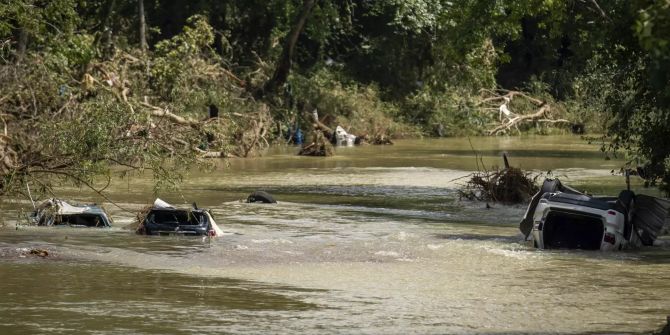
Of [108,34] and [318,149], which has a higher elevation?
[108,34]

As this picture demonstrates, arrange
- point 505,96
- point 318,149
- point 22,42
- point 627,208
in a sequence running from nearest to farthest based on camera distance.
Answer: point 627,208
point 22,42
point 318,149
point 505,96

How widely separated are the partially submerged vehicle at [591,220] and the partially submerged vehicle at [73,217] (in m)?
8.48

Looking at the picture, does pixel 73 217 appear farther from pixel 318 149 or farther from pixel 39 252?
pixel 318 149

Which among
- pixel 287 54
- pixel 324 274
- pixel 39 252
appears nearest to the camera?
pixel 324 274

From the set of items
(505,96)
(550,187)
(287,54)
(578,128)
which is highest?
(287,54)

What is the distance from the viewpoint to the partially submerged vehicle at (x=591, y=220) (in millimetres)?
24078

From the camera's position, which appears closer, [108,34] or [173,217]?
[173,217]

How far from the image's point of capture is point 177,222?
1013 inches

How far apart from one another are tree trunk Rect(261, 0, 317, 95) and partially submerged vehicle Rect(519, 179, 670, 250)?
32.5 metres

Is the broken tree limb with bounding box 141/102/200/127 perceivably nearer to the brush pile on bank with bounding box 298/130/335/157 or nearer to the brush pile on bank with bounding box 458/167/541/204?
the brush pile on bank with bounding box 458/167/541/204

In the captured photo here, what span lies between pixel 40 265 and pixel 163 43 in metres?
31.3

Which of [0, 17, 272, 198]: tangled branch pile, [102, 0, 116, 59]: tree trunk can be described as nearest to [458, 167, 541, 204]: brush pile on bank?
[0, 17, 272, 198]: tangled branch pile

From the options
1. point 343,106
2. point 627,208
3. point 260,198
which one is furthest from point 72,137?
point 343,106

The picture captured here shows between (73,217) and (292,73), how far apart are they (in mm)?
33287
